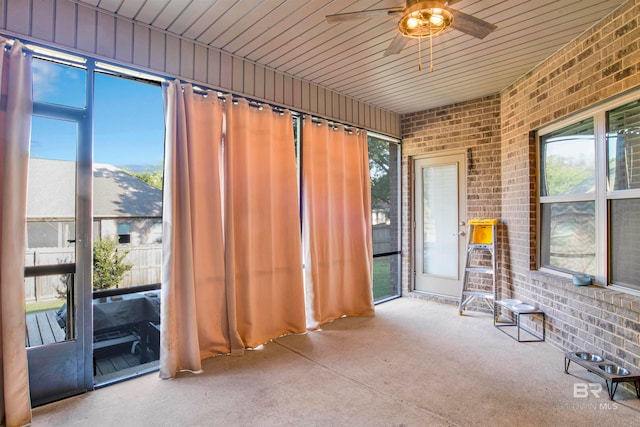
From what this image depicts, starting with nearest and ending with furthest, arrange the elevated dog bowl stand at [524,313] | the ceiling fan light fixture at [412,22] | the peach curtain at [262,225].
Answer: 1. the ceiling fan light fixture at [412,22]
2. the peach curtain at [262,225]
3. the elevated dog bowl stand at [524,313]

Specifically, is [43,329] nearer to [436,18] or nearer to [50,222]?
[50,222]

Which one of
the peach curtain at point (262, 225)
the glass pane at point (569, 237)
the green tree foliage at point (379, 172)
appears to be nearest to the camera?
the glass pane at point (569, 237)

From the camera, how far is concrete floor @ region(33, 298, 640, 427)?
7.21ft

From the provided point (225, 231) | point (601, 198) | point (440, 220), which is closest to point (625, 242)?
point (601, 198)

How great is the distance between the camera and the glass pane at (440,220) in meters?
4.93

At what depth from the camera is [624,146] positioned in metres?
2.69

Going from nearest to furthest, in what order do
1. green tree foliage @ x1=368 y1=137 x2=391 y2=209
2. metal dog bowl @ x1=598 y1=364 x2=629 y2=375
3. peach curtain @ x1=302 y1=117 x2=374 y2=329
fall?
metal dog bowl @ x1=598 y1=364 x2=629 y2=375 → peach curtain @ x1=302 y1=117 x2=374 y2=329 → green tree foliage @ x1=368 y1=137 x2=391 y2=209

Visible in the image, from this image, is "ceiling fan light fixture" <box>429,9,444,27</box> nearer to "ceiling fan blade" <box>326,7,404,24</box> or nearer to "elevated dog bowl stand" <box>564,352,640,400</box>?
"ceiling fan blade" <box>326,7,404,24</box>

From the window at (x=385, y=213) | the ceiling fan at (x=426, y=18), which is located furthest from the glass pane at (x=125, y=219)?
the window at (x=385, y=213)

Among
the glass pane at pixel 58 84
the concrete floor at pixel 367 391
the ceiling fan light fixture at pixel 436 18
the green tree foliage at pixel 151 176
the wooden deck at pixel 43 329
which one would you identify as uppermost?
the ceiling fan light fixture at pixel 436 18

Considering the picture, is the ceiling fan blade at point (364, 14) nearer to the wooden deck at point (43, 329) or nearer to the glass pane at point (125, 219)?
the glass pane at point (125, 219)

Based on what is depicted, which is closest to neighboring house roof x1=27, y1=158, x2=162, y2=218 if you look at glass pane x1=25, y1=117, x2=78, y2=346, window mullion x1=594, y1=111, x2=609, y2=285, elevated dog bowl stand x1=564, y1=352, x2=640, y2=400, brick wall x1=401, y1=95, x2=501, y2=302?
glass pane x1=25, y1=117, x2=78, y2=346

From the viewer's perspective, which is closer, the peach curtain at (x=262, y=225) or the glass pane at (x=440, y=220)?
the peach curtain at (x=262, y=225)

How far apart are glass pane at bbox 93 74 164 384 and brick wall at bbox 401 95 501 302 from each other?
352 centimetres
